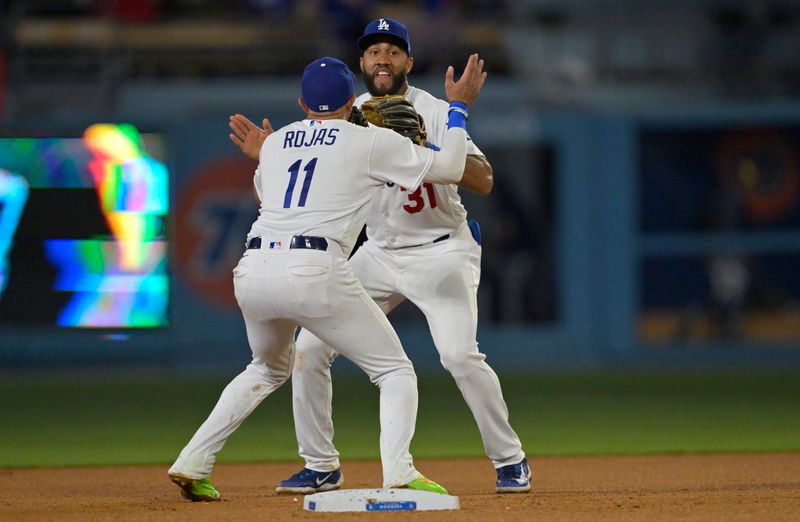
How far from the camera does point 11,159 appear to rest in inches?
520

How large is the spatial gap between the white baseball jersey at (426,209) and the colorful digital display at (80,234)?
7.54 m

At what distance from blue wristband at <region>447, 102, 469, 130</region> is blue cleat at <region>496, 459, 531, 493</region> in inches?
62.4

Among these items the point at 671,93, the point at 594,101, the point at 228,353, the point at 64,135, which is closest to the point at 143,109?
the point at 64,135

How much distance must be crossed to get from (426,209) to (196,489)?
164 cm

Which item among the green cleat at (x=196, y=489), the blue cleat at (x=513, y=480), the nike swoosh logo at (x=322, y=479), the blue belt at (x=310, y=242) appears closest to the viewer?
the blue belt at (x=310, y=242)

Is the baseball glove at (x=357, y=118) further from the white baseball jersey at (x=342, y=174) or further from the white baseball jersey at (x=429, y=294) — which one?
the white baseball jersey at (x=429, y=294)

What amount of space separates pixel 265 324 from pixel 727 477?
104 inches

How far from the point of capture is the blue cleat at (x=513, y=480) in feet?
18.9

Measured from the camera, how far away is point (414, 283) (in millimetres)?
5844

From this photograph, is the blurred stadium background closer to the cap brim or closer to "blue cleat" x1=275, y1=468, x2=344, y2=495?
"blue cleat" x1=275, y1=468, x2=344, y2=495

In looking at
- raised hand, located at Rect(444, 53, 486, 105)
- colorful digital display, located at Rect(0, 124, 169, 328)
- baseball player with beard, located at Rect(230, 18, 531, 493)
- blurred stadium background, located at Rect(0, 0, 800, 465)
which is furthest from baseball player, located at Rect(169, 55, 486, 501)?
colorful digital display, located at Rect(0, 124, 169, 328)

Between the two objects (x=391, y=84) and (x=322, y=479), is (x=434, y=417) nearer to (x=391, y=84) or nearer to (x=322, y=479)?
(x=322, y=479)

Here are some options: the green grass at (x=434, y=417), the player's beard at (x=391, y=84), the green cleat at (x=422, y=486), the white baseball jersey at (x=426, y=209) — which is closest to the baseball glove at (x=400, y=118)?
the white baseball jersey at (x=426, y=209)

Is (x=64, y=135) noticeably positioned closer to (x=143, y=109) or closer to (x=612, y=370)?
(x=143, y=109)
